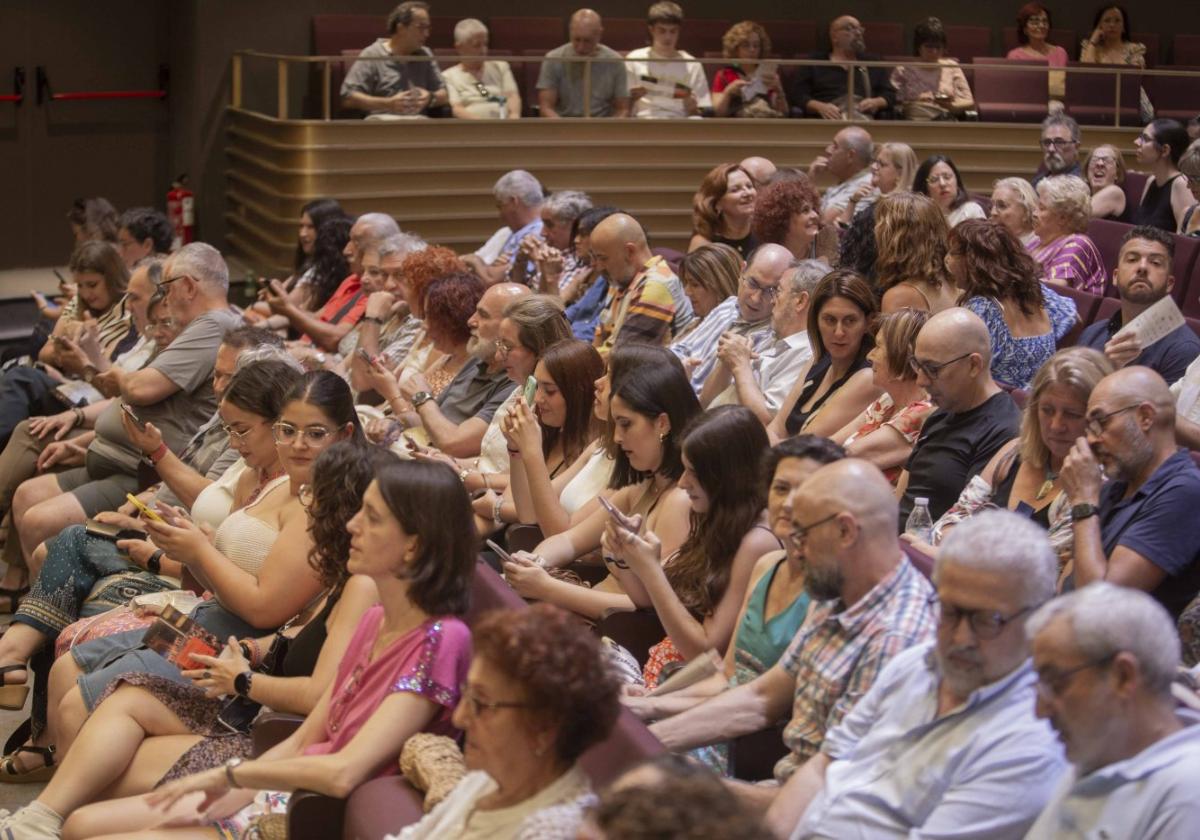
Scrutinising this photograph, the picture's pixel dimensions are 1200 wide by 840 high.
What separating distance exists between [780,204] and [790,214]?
2.1 inches

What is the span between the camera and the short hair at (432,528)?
9.79 ft

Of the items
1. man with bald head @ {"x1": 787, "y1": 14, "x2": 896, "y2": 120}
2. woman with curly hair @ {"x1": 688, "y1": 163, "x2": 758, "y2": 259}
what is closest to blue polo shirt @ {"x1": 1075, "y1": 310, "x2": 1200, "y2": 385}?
woman with curly hair @ {"x1": 688, "y1": 163, "x2": 758, "y2": 259}

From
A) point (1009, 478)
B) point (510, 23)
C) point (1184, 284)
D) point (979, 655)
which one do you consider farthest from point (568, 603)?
point (510, 23)

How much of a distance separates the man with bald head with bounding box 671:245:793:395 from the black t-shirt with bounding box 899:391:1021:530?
1.08 meters

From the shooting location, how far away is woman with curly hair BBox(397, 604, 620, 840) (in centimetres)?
232

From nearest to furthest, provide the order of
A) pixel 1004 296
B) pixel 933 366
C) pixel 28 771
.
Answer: pixel 933 366
pixel 28 771
pixel 1004 296

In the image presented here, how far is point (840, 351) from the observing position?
463cm

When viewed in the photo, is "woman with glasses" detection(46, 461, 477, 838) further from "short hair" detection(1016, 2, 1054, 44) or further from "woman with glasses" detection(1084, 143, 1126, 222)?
"short hair" detection(1016, 2, 1054, 44)

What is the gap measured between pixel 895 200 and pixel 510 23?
18.5ft

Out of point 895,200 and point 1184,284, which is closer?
point 895,200

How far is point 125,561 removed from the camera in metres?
4.62

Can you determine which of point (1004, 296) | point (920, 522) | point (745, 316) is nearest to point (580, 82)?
point (745, 316)

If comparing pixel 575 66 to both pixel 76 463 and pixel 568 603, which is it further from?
pixel 568 603

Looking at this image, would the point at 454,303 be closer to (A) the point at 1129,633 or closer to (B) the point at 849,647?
(B) the point at 849,647
